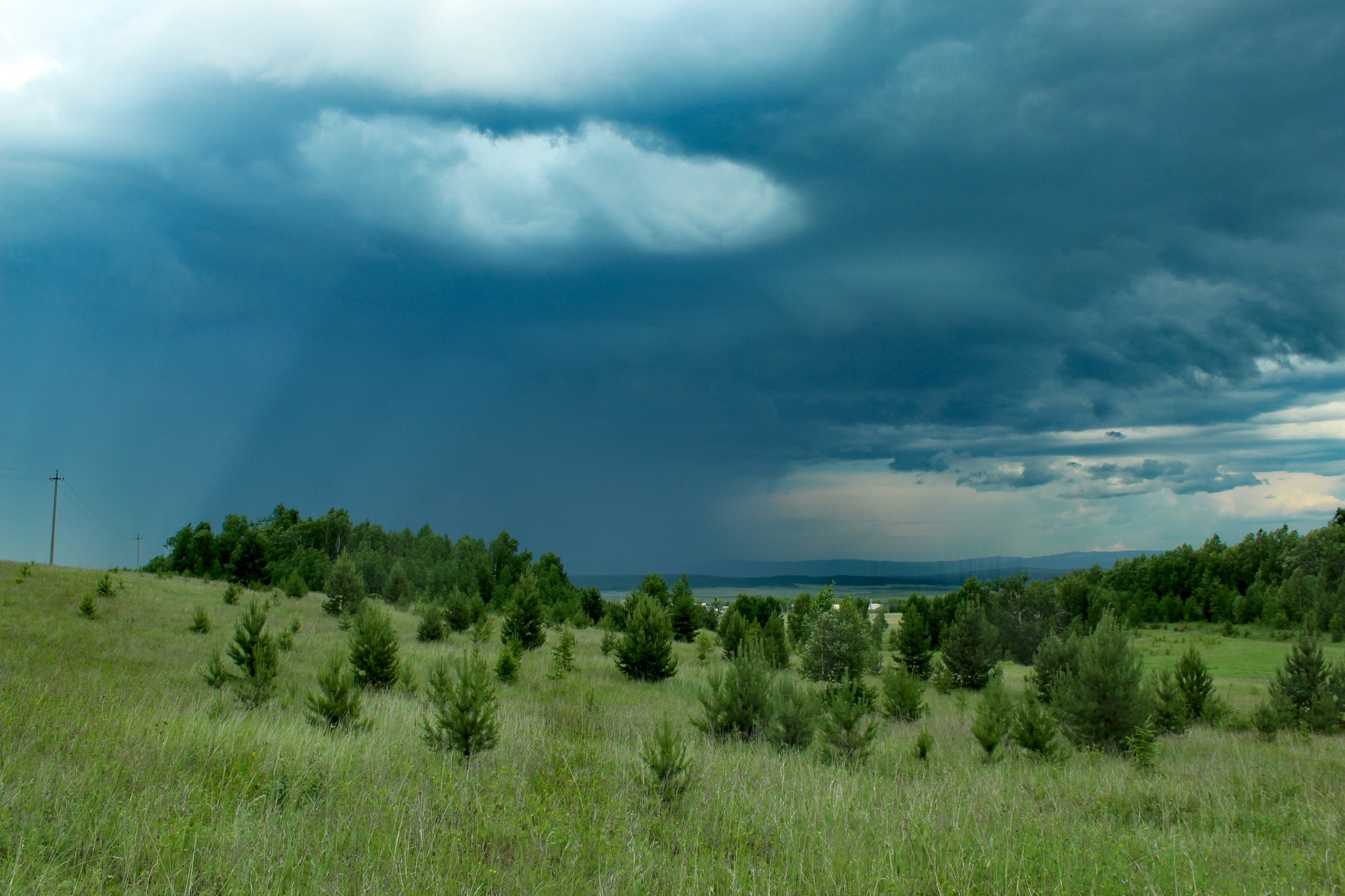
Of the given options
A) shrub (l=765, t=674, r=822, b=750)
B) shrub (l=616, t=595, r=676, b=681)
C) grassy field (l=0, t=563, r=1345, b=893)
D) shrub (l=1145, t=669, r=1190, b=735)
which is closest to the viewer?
grassy field (l=0, t=563, r=1345, b=893)

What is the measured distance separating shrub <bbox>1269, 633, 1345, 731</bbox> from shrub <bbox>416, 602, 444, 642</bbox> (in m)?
33.7

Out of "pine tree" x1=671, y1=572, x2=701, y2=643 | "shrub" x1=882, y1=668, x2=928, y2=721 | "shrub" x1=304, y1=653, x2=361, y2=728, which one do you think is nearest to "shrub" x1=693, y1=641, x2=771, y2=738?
"shrub" x1=304, y1=653, x2=361, y2=728

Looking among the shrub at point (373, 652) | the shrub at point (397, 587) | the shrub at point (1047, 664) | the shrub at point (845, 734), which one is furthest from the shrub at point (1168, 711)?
the shrub at point (397, 587)

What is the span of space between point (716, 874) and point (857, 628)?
110 feet

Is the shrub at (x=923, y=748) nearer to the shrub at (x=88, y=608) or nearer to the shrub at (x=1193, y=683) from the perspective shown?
the shrub at (x=1193, y=683)

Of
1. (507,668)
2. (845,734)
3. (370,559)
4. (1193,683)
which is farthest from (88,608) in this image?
(370,559)

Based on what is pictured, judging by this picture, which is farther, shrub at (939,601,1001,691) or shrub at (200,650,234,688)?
shrub at (939,601,1001,691)

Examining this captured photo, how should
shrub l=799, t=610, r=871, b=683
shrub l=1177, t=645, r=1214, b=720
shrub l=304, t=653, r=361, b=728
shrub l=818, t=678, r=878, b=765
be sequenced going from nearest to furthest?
shrub l=304, t=653, r=361, b=728 → shrub l=818, t=678, r=878, b=765 → shrub l=1177, t=645, r=1214, b=720 → shrub l=799, t=610, r=871, b=683

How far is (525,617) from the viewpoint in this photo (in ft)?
103

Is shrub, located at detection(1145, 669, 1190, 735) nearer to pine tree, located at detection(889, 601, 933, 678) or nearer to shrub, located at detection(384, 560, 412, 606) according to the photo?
pine tree, located at detection(889, 601, 933, 678)

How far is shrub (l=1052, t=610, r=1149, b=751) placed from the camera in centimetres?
1603

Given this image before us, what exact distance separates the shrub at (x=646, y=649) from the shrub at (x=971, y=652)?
20.6 meters

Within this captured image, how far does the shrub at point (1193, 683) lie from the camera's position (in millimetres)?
22156

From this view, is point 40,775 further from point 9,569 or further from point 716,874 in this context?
point 9,569
